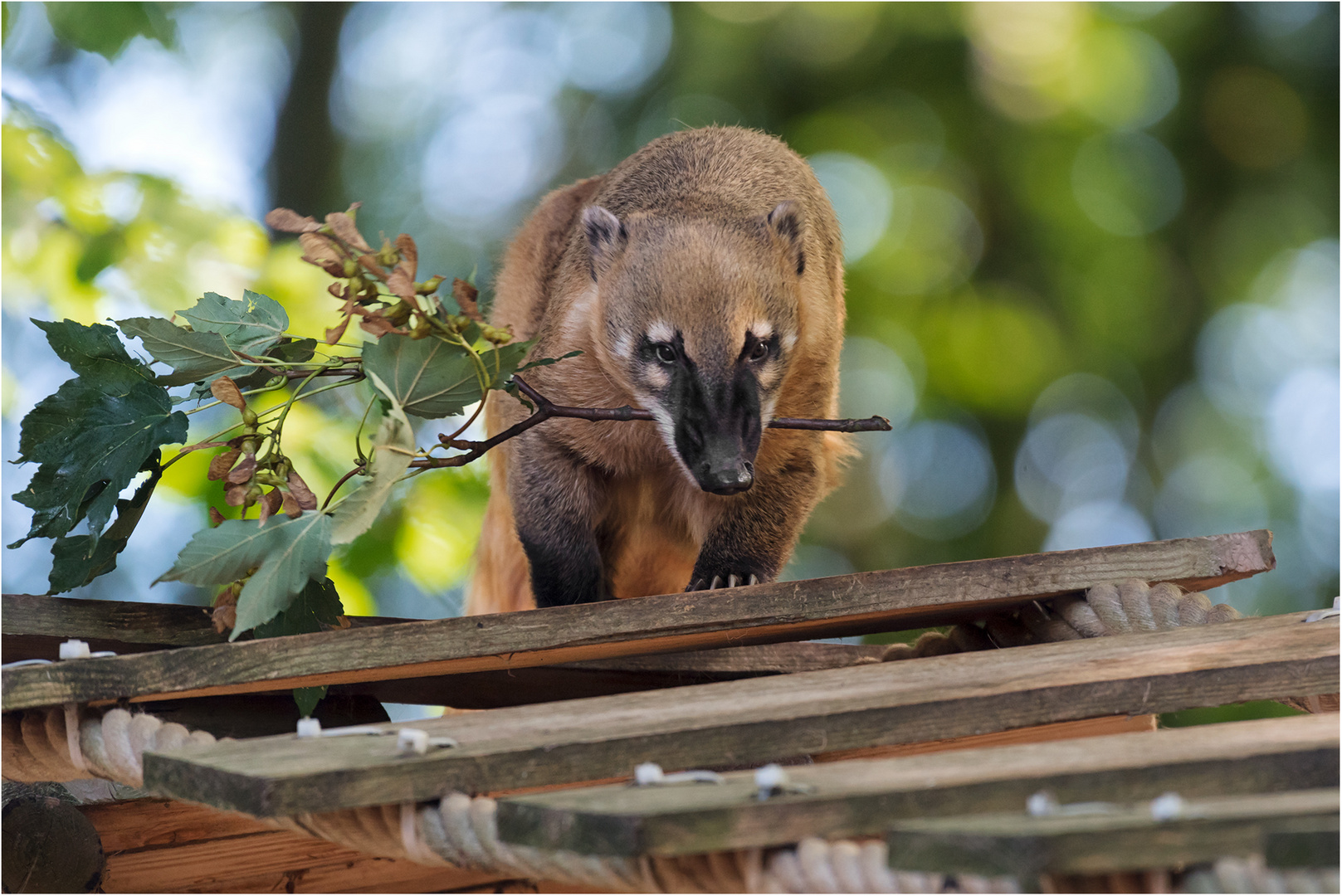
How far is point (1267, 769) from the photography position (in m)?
1.29

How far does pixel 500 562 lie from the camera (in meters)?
4.32

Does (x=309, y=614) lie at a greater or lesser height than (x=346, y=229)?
lesser

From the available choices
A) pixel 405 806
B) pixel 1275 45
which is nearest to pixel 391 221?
pixel 1275 45

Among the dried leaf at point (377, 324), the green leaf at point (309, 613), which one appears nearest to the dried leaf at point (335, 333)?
the dried leaf at point (377, 324)

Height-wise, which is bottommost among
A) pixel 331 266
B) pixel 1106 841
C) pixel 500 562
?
pixel 1106 841

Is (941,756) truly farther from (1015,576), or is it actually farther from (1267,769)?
(1015,576)

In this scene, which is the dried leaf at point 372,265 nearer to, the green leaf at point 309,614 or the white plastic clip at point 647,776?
the green leaf at point 309,614

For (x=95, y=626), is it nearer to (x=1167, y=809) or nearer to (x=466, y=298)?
(x=466, y=298)

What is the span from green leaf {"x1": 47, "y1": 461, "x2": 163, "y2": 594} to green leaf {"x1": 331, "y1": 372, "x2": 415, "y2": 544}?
1.90ft

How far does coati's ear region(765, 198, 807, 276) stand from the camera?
3352mm

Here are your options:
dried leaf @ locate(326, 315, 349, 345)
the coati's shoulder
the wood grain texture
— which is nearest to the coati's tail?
the coati's shoulder

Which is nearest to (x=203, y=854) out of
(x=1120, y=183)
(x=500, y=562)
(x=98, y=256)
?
(x=500, y=562)

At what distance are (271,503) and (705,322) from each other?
1191 mm

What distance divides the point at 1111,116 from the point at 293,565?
679 cm
